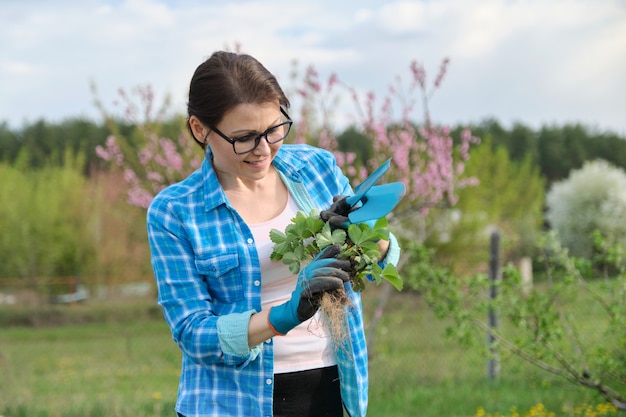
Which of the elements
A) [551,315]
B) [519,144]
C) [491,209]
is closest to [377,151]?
[551,315]

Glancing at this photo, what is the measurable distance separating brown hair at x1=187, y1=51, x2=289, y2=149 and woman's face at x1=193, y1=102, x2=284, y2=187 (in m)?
0.02

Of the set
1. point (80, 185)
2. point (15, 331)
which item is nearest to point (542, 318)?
point (15, 331)

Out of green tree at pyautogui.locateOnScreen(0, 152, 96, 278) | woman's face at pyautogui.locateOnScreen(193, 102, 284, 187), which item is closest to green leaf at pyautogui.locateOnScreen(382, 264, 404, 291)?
woman's face at pyautogui.locateOnScreen(193, 102, 284, 187)

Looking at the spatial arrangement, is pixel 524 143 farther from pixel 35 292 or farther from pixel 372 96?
pixel 372 96

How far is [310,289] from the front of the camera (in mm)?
1748

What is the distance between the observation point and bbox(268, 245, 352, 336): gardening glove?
1.75m

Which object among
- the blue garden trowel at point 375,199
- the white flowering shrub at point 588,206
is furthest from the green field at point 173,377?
the white flowering shrub at point 588,206

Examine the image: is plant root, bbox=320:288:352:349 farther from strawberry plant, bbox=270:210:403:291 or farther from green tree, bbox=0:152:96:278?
green tree, bbox=0:152:96:278

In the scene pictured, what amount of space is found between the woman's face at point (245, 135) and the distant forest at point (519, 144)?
1868 centimetres

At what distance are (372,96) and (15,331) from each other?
36.2 ft

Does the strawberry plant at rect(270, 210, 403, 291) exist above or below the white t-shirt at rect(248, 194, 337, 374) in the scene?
above

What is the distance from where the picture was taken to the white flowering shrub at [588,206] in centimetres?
1633

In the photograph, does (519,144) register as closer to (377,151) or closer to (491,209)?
(491,209)

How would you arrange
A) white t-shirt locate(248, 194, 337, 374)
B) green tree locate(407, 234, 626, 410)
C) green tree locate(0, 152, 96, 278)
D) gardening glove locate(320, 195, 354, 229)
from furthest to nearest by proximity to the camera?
green tree locate(0, 152, 96, 278), green tree locate(407, 234, 626, 410), white t-shirt locate(248, 194, 337, 374), gardening glove locate(320, 195, 354, 229)
